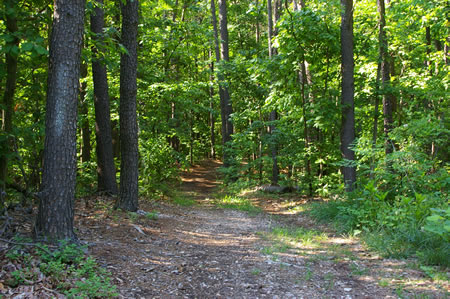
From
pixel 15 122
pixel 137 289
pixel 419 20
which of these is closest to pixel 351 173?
pixel 419 20

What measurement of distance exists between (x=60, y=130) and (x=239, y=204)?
8268mm

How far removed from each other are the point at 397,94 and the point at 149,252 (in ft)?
28.5

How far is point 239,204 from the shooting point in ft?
38.1

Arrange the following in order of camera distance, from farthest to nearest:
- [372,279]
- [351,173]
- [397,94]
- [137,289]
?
[397,94] < [351,173] < [372,279] < [137,289]

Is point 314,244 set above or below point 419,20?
below

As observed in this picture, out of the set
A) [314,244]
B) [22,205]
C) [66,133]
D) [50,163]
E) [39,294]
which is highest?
[66,133]

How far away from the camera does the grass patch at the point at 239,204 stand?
34.7 feet

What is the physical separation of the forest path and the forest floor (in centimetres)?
1

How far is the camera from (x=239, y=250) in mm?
5520

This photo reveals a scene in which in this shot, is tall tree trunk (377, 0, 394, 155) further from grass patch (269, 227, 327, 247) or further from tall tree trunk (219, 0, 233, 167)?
tall tree trunk (219, 0, 233, 167)

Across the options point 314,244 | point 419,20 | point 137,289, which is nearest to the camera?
point 137,289

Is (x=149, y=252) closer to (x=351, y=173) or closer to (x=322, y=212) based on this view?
(x=322, y=212)

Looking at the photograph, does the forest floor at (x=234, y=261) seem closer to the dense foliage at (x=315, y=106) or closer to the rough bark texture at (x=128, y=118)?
the rough bark texture at (x=128, y=118)

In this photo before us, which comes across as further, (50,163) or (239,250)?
(239,250)
